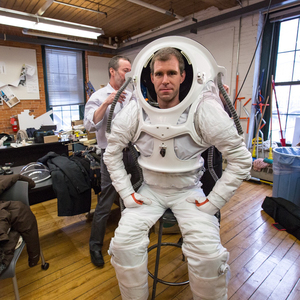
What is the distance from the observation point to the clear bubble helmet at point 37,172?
1835mm

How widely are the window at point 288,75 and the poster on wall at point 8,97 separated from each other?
5.13 m

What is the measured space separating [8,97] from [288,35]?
5372 millimetres

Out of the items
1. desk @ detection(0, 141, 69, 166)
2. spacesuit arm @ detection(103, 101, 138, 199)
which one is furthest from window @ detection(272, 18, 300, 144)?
desk @ detection(0, 141, 69, 166)

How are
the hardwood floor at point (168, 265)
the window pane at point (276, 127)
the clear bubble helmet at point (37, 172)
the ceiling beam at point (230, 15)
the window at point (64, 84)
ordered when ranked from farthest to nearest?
the window at point (64, 84)
the window pane at point (276, 127)
the ceiling beam at point (230, 15)
the clear bubble helmet at point (37, 172)
the hardwood floor at point (168, 265)

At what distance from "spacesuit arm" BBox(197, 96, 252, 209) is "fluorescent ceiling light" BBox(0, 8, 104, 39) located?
137 inches

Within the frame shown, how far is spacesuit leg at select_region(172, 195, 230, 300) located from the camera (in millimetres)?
991

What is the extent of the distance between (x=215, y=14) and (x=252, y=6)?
2.82ft

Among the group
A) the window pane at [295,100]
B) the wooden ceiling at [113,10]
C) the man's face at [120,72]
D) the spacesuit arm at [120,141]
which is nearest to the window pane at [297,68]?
the window pane at [295,100]

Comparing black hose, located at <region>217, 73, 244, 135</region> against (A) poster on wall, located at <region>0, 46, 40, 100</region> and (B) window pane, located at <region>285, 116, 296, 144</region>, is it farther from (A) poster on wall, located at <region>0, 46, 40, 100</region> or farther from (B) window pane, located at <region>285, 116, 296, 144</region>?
(A) poster on wall, located at <region>0, 46, 40, 100</region>

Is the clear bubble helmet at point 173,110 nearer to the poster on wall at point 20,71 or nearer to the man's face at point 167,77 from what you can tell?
the man's face at point 167,77

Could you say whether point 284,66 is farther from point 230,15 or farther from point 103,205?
point 103,205

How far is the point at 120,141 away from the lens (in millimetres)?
1277

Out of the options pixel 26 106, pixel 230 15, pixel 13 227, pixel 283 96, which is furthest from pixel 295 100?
pixel 26 106

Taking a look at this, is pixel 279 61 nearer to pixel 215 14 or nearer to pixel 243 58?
pixel 243 58
